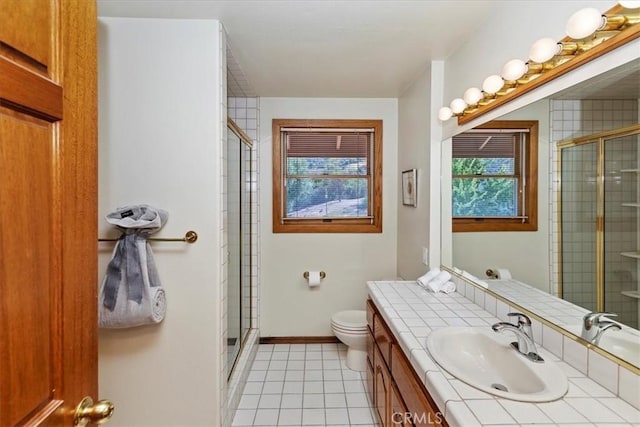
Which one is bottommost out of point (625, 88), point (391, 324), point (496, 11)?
point (391, 324)

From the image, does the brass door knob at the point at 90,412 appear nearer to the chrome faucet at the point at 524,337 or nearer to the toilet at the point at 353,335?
the chrome faucet at the point at 524,337

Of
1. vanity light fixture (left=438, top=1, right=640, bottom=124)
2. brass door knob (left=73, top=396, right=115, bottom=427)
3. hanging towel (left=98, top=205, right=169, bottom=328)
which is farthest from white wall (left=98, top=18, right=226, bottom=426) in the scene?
vanity light fixture (left=438, top=1, right=640, bottom=124)

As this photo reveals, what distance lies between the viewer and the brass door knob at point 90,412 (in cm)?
71

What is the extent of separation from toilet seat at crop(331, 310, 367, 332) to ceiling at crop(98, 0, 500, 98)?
188cm

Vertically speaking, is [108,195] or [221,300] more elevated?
[108,195]

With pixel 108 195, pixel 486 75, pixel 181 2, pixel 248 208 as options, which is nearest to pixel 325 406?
pixel 248 208

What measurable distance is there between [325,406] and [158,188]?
171 centimetres

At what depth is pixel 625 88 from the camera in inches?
39.4

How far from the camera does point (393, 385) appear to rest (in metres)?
1.51

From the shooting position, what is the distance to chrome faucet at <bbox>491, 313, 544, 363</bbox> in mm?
1181

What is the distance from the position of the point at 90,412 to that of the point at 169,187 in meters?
1.20

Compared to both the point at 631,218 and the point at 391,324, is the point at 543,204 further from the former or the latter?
the point at 391,324

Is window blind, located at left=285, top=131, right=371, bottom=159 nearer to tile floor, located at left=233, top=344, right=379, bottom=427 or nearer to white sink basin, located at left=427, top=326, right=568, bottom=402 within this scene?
tile floor, located at left=233, top=344, right=379, bottom=427

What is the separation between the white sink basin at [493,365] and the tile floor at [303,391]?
3.30 ft
